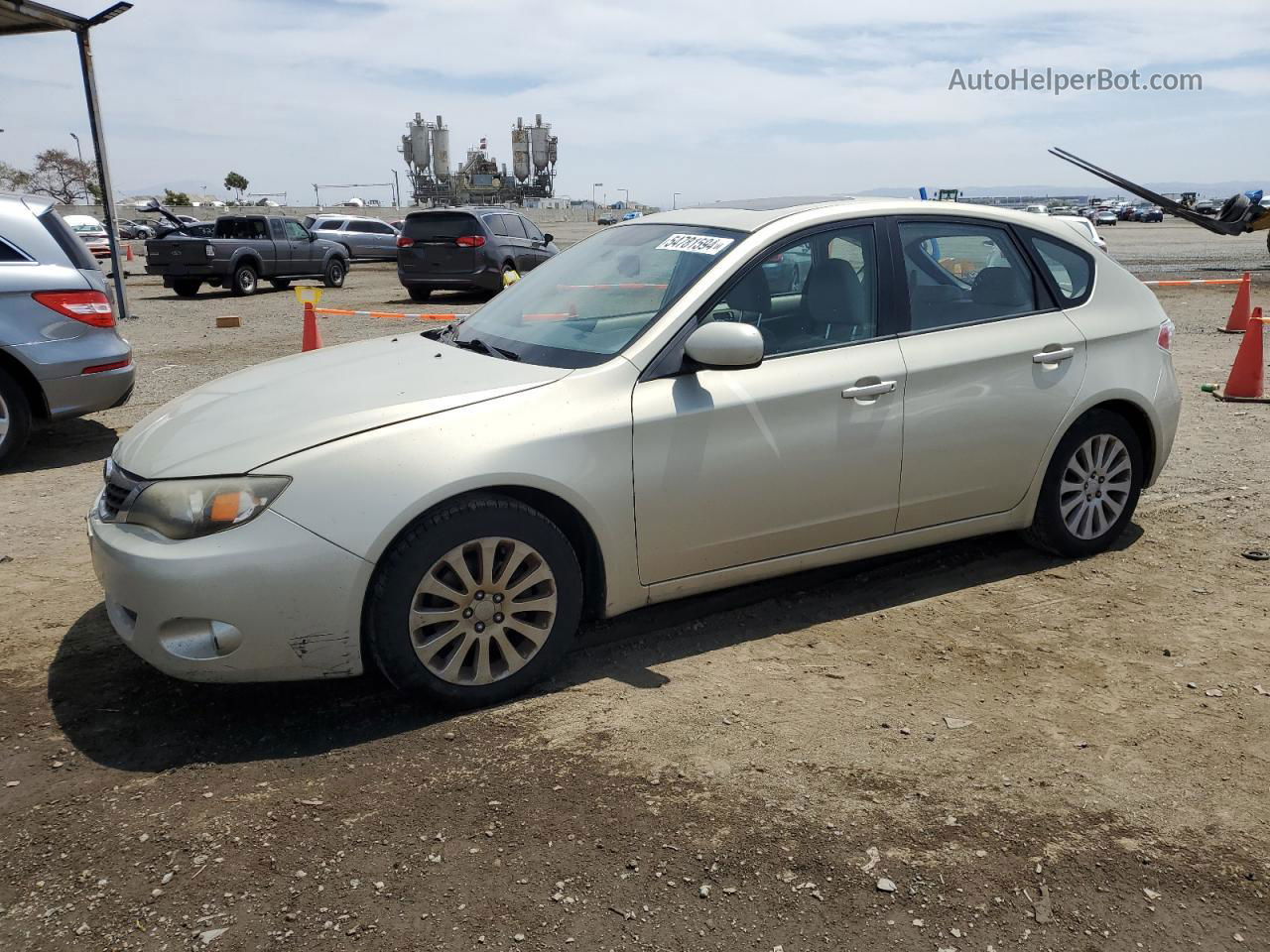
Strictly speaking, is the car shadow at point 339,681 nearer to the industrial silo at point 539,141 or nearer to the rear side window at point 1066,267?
the rear side window at point 1066,267

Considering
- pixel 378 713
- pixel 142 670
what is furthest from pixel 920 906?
pixel 142 670

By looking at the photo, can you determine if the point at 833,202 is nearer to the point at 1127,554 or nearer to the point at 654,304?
the point at 654,304

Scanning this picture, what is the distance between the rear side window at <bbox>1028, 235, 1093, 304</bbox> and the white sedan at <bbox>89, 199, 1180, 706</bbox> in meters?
0.01

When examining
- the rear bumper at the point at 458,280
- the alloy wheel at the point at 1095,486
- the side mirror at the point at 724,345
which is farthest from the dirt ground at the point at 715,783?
the rear bumper at the point at 458,280

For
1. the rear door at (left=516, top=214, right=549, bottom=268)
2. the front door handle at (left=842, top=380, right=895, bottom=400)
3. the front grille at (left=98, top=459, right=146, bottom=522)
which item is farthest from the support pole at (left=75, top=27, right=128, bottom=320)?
the front door handle at (left=842, top=380, right=895, bottom=400)

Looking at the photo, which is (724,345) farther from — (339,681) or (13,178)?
(13,178)

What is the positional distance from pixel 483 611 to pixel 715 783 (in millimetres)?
955

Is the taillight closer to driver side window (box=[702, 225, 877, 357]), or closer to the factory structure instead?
driver side window (box=[702, 225, 877, 357])

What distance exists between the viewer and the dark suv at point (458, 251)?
19.8 m

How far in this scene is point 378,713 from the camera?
3.71m

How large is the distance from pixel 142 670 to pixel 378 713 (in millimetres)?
995

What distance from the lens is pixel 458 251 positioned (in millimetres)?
19844

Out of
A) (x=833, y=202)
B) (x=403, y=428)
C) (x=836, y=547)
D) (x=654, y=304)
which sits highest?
(x=833, y=202)

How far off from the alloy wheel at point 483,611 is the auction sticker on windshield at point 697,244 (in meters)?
1.46
